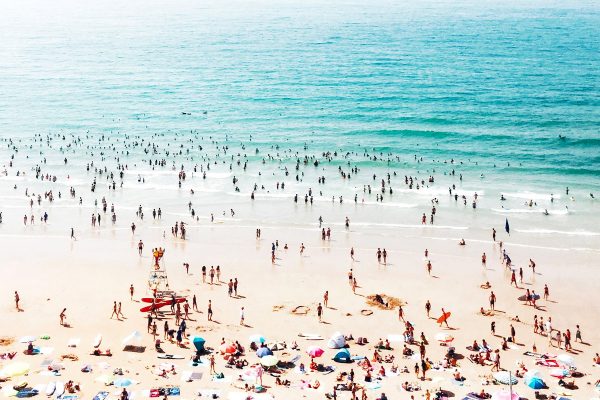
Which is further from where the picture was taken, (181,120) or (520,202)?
(181,120)

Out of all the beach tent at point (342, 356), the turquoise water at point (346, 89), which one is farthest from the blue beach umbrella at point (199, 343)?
the turquoise water at point (346, 89)

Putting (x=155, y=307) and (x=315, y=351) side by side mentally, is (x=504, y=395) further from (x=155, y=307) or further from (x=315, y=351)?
(x=155, y=307)

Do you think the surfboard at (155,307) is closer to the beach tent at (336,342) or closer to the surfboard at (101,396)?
the surfboard at (101,396)

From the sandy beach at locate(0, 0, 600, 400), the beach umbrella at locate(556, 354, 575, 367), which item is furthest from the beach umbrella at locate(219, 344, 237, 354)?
the beach umbrella at locate(556, 354, 575, 367)

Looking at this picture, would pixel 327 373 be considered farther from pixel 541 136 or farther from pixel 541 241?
pixel 541 136

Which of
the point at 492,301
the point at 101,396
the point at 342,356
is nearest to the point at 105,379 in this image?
the point at 101,396

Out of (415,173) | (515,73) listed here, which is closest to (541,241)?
(415,173)
